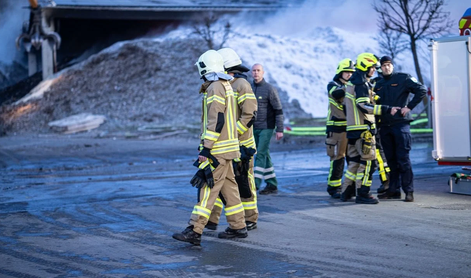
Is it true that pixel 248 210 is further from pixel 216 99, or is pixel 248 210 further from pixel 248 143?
pixel 216 99

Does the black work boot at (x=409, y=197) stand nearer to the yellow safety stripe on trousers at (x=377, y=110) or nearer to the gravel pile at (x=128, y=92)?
the yellow safety stripe on trousers at (x=377, y=110)

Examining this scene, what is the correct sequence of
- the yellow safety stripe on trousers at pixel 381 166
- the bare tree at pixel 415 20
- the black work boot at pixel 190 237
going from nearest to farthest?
the black work boot at pixel 190 237 < the yellow safety stripe on trousers at pixel 381 166 < the bare tree at pixel 415 20

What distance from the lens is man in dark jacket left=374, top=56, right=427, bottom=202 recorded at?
31.0 feet

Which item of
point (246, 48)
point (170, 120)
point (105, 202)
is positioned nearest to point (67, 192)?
point (105, 202)

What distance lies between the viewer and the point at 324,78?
3525 cm

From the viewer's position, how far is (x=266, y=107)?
10.8 m

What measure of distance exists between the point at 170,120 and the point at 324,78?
8.97 metres

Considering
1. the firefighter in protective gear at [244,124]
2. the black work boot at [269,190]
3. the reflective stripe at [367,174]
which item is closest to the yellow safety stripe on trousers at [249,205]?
the firefighter in protective gear at [244,124]

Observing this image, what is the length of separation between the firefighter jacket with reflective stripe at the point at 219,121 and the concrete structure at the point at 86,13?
3060 centimetres

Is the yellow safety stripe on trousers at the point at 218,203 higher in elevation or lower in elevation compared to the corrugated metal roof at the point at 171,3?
lower

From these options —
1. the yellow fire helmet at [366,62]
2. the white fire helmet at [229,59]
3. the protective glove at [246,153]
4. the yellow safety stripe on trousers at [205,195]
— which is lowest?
the yellow safety stripe on trousers at [205,195]

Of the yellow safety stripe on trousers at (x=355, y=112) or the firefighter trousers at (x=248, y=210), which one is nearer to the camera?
the firefighter trousers at (x=248, y=210)

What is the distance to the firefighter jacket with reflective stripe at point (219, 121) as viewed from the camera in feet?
22.7

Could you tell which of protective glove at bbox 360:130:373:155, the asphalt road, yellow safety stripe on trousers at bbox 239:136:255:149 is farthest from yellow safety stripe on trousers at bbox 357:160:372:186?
yellow safety stripe on trousers at bbox 239:136:255:149
